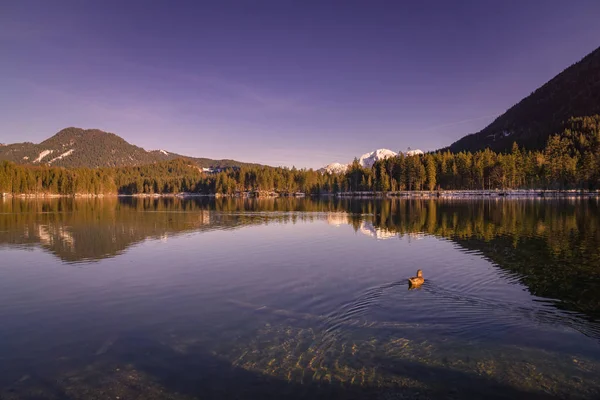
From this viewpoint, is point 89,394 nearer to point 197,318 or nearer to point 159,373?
point 159,373

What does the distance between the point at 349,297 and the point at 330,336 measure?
5909 millimetres

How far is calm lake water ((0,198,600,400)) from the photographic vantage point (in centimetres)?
1202

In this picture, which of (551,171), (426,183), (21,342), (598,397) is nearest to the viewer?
(598,397)

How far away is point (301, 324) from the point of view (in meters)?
17.0

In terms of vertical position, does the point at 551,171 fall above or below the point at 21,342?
above

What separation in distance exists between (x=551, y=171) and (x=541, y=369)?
18172 centimetres

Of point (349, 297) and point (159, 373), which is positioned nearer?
point (159, 373)

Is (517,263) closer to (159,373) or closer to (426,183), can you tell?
(159,373)

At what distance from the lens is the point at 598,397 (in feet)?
36.4

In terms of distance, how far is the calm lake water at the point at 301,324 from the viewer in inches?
473

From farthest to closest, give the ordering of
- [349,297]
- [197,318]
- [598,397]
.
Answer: [349,297], [197,318], [598,397]

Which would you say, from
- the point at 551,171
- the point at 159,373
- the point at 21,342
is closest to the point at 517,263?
the point at 159,373

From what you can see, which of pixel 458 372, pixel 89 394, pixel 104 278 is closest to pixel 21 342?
pixel 89 394

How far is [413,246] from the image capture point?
127 ft
